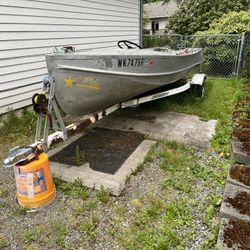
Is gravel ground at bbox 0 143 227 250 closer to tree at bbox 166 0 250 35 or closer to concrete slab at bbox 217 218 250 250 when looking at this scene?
concrete slab at bbox 217 218 250 250

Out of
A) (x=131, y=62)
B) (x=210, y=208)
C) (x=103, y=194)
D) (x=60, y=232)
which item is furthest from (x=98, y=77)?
(x=210, y=208)

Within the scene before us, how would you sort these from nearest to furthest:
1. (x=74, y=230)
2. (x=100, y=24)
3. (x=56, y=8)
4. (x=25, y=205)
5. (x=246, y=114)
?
(x=74, y=230)
(x=25, y=205)
(x=246, y=114)
(x=56, y=8)
(x=100, y=24)

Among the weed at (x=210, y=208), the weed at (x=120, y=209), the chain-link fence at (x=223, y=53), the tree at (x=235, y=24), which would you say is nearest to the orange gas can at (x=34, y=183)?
the weed at (x=120, y=209)

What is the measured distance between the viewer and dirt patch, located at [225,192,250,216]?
6.92 ft

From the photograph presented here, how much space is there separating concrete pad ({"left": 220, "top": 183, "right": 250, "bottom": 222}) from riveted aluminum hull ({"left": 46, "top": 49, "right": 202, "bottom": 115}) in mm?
1776

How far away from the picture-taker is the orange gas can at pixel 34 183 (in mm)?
2256

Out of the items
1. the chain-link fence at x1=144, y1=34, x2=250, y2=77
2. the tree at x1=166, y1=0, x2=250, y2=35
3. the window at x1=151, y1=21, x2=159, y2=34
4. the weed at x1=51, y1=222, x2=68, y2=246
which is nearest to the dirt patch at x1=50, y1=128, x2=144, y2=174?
the weed at x1=51, y1=222, x2=68, y2=246

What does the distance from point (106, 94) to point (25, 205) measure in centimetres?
159

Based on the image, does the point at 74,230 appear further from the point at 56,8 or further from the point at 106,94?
the point at 56,8

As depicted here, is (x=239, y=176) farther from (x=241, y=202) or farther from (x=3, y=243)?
(x=3, y=243)

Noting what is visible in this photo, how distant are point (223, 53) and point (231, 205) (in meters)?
7.37

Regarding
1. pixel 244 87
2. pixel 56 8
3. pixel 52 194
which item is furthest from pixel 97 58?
pixel 244 87

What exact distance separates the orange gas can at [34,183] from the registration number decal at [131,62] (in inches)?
58.8

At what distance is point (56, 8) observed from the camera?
5.00 m
